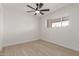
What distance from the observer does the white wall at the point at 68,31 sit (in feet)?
9.83

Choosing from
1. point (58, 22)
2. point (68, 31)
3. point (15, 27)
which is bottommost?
point (68, 31)

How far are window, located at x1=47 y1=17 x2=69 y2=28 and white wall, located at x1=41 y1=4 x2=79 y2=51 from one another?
188 mm

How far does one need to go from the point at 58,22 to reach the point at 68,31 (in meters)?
0.78

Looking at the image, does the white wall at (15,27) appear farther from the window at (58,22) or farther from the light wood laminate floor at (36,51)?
the window at (58,22)

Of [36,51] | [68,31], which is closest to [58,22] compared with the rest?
[68,31]

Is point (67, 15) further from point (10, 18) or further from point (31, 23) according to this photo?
point (10, 18)

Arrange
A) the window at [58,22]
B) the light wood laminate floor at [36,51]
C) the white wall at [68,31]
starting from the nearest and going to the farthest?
1. the light wood laminate floor at [36,51]
2. the white wall at [68,31]
3. the window at [58,22]

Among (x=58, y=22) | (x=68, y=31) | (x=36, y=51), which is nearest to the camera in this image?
(x=36, y=51)

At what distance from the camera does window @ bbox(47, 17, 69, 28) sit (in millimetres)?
3513

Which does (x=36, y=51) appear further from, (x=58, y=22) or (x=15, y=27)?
(x=58, y=22)

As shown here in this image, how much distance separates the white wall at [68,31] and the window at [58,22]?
0.19 m

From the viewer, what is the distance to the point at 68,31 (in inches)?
131

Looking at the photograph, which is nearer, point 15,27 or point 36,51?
point 36,51

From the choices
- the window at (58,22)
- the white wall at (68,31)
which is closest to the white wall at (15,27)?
the window at (58,22)
